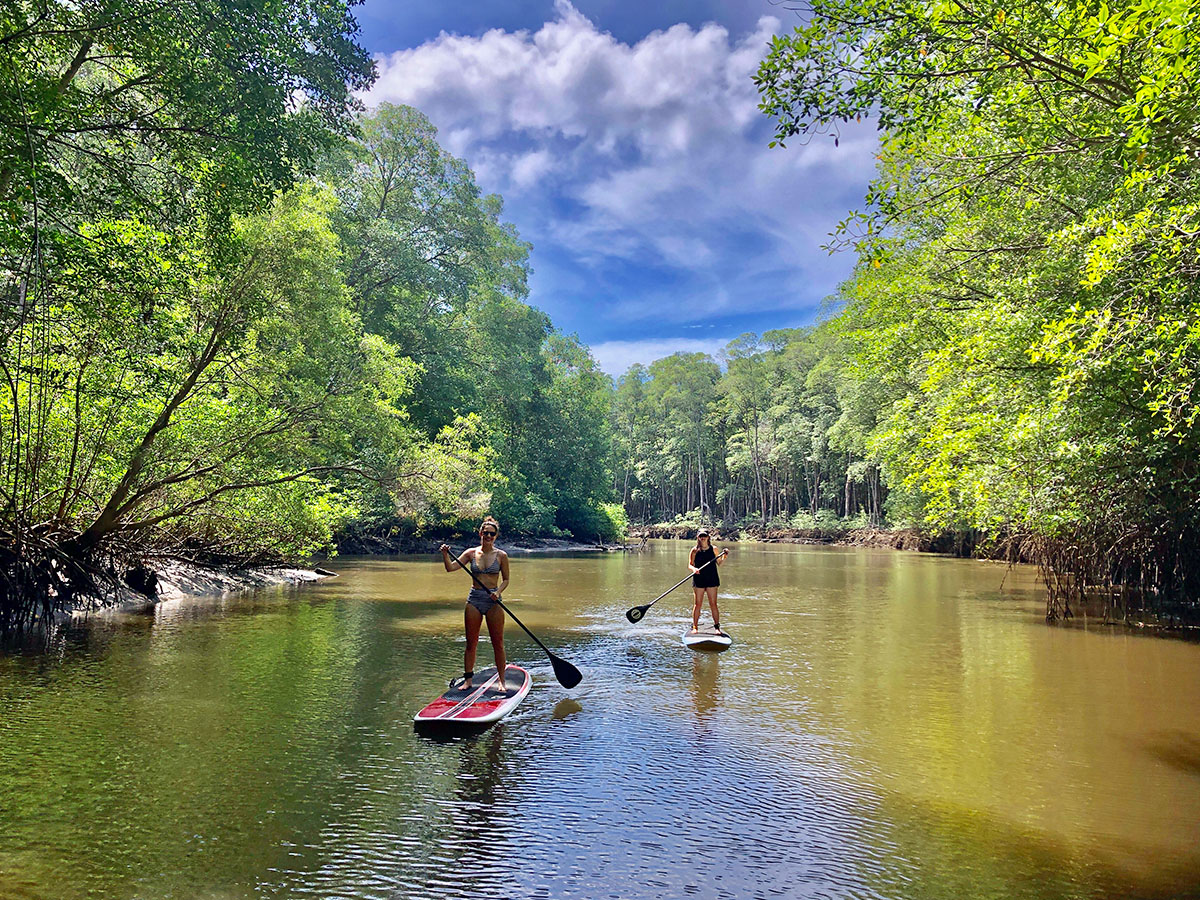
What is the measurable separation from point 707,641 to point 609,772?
201 inches

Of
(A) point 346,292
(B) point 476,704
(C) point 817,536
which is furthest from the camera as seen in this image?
(C) point 817,536

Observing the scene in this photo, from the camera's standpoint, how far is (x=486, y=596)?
24.3ft

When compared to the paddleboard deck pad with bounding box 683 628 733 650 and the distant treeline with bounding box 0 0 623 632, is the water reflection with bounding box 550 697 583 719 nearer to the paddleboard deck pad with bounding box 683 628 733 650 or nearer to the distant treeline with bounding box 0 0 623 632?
the paddleboard deck pad with bounding box 683 628 733 650

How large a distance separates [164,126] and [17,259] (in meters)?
2.56

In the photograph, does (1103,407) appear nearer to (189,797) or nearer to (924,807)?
(924,807)

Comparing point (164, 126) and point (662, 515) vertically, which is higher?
point (164, 126)

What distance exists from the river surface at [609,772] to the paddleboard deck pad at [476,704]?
0.59 feet

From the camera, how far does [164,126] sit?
33.3ft

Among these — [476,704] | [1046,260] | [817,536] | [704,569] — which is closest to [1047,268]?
[1046,260]

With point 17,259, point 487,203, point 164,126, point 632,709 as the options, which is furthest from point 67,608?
point 487,203

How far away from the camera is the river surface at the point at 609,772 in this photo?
4055mm

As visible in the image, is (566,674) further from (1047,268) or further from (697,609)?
(1047,268)

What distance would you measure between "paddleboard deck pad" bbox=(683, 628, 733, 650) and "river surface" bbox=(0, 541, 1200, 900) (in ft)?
1.03

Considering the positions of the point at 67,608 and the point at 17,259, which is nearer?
the point at 17,259
